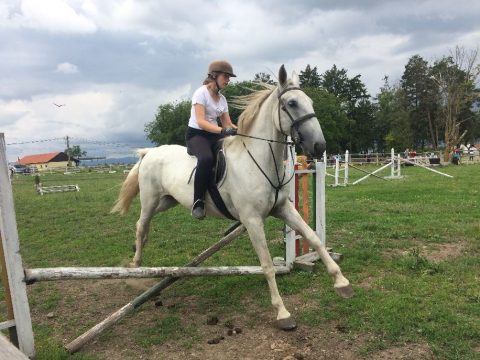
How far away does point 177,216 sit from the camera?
12.1m

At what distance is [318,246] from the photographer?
14.4ft

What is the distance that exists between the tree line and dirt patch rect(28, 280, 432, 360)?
46.2 metres

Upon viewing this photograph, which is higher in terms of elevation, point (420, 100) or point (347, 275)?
point (420, 100)

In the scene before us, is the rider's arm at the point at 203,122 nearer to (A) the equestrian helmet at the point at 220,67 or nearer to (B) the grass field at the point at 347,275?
(A) the equestrian helmet at the point at 220,67

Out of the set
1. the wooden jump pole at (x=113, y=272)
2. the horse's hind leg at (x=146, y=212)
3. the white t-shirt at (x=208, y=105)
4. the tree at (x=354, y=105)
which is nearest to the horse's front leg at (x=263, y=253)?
the wooden jump pole at (x=113, y=272)

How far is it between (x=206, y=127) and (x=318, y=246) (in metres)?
→ 1.93

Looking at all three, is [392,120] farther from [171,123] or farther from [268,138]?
[268,138]

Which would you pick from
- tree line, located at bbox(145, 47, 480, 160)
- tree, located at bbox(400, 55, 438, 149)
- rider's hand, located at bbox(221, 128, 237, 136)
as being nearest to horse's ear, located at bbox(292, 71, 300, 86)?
rider's hand, located at bbox(221, 128, 237, 136)

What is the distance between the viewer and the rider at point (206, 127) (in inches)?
191

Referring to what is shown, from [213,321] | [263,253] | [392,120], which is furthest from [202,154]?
[392,120]

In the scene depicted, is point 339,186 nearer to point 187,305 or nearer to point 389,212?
point 389,212

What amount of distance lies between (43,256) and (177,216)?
4463 mm

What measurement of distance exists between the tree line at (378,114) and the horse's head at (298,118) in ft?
153

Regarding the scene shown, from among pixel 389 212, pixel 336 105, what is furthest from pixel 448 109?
pixel 389 212
